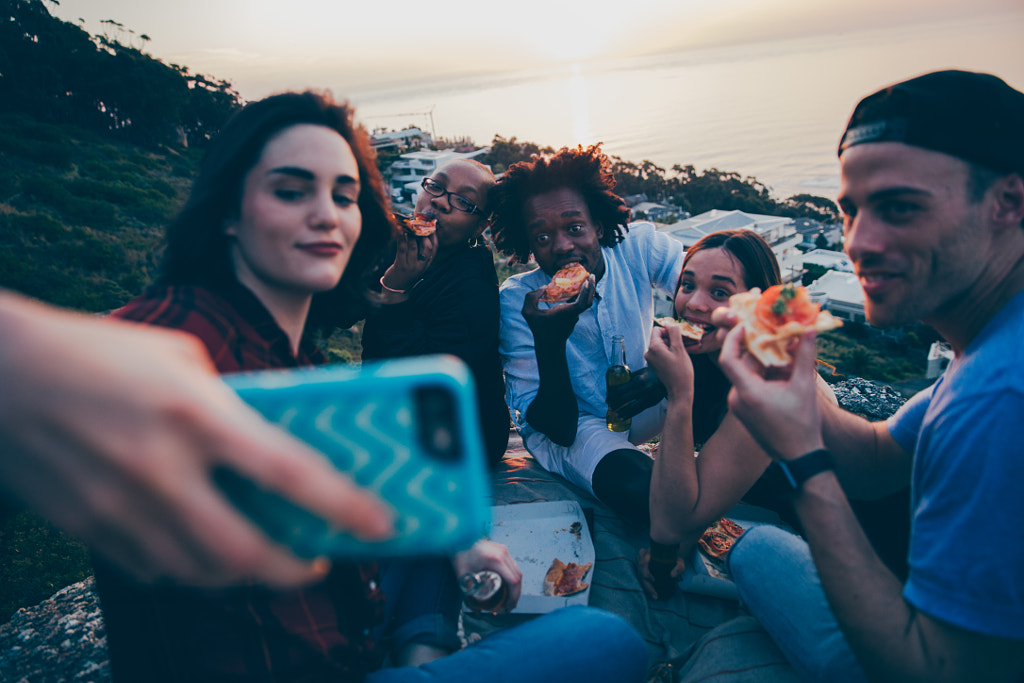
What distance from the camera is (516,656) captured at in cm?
203

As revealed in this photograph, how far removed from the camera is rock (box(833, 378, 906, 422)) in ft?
14.0

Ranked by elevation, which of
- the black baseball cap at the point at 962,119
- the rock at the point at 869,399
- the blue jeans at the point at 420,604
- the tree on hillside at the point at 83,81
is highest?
the tree on hillside at the point at 83,81

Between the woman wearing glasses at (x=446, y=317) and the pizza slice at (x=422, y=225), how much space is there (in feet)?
0.16

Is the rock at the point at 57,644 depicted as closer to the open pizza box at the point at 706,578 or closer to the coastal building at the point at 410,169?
the open pizza box at the point at 706,578

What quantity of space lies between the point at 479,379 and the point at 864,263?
279 centimetres

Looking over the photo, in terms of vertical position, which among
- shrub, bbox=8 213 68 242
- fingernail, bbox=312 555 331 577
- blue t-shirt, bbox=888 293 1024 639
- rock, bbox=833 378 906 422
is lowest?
rock, bbox=833 378 906 422

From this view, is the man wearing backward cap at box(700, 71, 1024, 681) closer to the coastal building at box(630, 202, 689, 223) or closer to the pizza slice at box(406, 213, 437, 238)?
the pizza slice at box(406, 213, 437, 238)

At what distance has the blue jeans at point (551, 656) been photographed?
6.50 feet

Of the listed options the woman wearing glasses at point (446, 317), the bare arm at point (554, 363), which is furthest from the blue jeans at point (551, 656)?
the woman wearing glasses at point (446, 317)

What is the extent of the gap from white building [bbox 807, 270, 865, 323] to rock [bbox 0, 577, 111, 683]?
3544 cm

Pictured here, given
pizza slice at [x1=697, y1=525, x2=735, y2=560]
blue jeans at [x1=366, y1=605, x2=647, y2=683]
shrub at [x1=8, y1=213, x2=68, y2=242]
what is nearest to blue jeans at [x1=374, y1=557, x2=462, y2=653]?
blue jeans at [x1=366, y1=605, x2=647, y2=683]

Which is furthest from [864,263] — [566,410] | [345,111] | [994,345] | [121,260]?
[121,260]

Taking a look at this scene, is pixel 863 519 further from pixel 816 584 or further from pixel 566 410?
pixel 566 410

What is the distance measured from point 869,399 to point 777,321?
11.1ft
